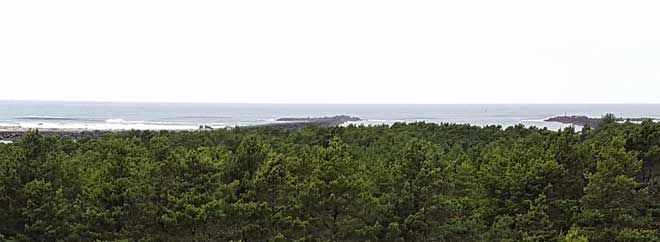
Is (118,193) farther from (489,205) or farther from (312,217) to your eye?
(489,205)

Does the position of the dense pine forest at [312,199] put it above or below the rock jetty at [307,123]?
above

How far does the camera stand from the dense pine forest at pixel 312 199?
18.4 m

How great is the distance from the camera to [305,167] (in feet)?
68.8

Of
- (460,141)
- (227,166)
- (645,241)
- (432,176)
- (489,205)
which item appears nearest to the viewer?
(645,241)

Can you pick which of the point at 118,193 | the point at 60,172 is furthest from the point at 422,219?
the point at 60,172

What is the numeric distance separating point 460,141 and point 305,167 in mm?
22322

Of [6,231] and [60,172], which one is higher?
[60,172]

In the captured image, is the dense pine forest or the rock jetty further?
the rock jetty

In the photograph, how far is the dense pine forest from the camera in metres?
18.4

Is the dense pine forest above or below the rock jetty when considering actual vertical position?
above

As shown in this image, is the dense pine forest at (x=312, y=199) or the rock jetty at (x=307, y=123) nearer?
the dense pine forest at (x=312, y=199)

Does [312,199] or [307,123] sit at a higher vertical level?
[312,199]

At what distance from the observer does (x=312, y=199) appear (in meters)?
19.0

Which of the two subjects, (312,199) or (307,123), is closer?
(312,199)
